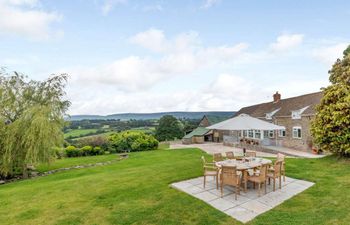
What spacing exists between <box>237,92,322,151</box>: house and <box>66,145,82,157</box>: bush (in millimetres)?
22323

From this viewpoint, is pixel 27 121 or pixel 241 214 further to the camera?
pixel 27 121

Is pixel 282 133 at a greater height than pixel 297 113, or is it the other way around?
pixel 297 113

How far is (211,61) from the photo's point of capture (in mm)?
20500

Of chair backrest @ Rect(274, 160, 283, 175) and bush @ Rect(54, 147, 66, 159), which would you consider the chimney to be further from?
bush @ Rect(54, 147, 66, 159)

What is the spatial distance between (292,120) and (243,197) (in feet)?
65.2

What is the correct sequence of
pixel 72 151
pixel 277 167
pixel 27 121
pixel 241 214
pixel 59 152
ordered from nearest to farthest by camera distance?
pixel 241 214
pixel 277 167
pixel 27 121
pixel 59 152
pixel 72 151

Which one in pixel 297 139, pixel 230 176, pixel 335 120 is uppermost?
pixel 335 120

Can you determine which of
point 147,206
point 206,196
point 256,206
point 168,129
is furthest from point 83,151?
point 168,129

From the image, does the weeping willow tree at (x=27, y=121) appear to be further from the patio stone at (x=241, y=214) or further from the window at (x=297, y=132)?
the window at (x=297, y=132)

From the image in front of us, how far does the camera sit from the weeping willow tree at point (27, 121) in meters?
13.8

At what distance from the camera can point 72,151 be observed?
24.1m

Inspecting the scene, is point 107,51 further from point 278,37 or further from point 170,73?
point 278,37

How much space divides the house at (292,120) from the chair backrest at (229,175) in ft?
59.1

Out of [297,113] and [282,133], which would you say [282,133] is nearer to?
[282,133]
